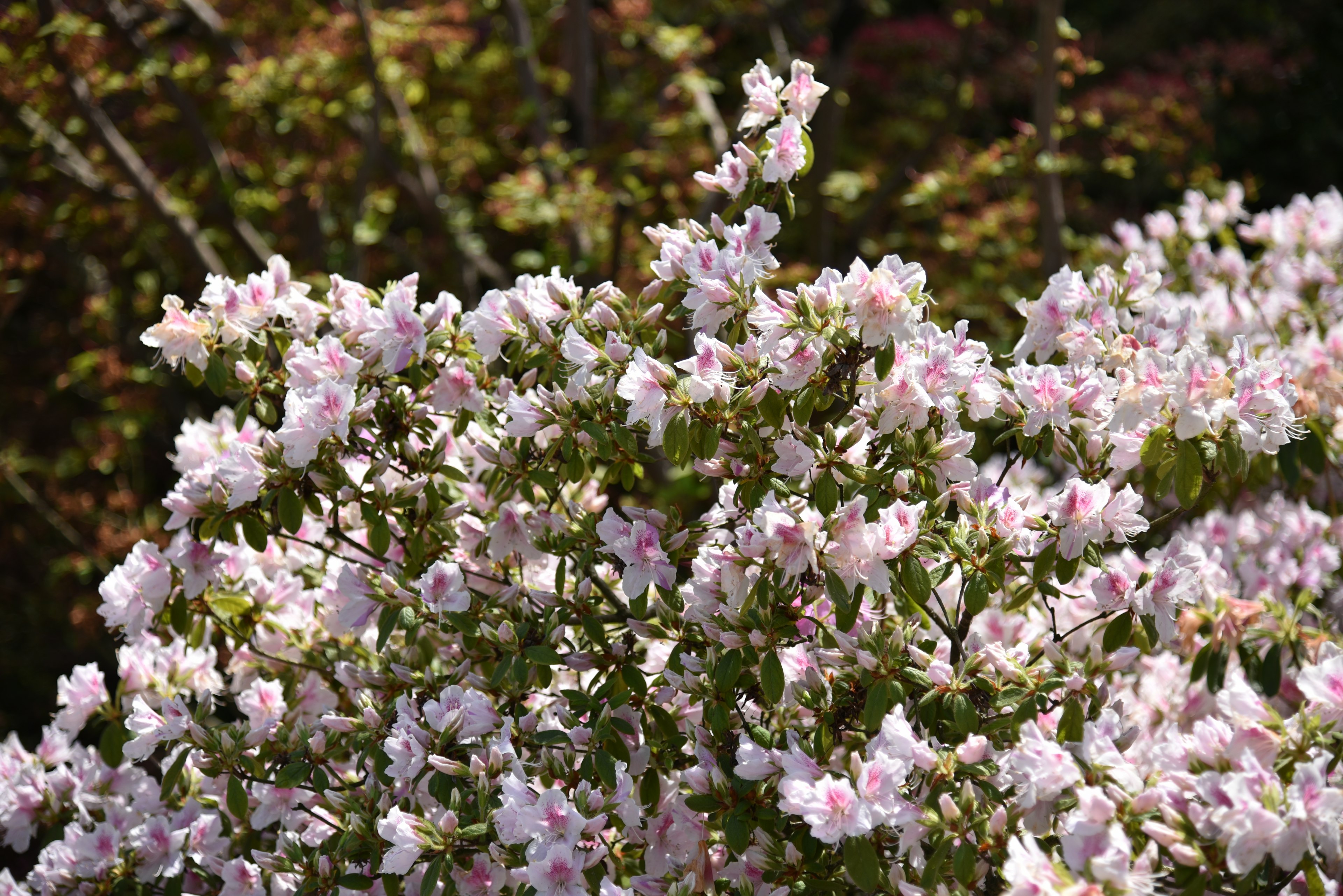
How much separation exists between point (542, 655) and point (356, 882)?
1.43 ft

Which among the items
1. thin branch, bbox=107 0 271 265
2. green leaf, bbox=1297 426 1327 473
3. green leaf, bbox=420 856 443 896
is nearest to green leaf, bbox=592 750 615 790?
green leaf, bbox=420 856 443 896

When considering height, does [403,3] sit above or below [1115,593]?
above

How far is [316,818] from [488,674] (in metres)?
0.36

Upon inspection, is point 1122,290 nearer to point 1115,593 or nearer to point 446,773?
point 1115,593

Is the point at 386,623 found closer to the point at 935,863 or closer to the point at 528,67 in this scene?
the point at 935,863

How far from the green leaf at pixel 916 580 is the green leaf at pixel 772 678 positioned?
0.68 feet

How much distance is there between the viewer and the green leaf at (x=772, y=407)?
5.18 feet

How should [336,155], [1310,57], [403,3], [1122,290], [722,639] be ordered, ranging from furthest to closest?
[1310,57] → [403,3] → [336,155] → [1122,290] → [722,639]

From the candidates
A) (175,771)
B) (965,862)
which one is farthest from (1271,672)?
(175,771)

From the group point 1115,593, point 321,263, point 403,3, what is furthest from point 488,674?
point 403,3

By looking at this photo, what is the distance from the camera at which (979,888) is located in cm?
163

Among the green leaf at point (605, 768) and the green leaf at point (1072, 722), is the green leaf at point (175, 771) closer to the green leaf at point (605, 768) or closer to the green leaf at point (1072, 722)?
the green leaf at point (605, 768)

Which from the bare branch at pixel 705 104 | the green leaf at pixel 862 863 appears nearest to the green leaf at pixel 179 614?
the green leaf at pixel 862 863

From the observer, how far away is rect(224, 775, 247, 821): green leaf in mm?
1777
